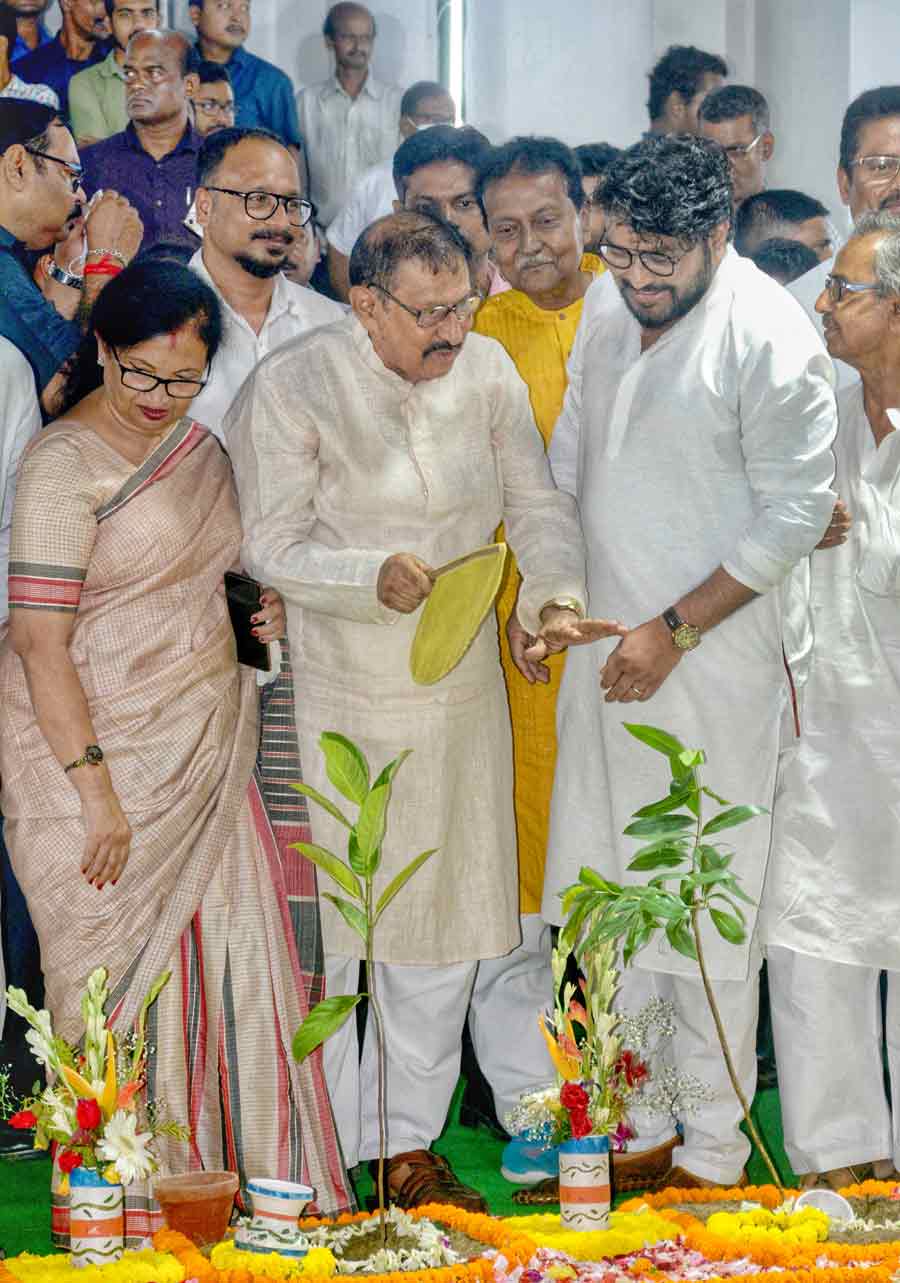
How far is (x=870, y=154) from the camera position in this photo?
4.72 meters

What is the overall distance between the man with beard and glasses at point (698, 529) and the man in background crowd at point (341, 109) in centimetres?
93

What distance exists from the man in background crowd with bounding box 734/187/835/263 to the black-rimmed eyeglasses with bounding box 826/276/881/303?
2.37 ft

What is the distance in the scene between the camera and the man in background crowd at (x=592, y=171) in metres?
4.58

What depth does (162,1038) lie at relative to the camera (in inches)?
147

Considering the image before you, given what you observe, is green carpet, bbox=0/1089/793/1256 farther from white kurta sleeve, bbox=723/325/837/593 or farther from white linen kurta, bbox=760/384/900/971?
white kurta sleeve, bbox=723/325/837/593

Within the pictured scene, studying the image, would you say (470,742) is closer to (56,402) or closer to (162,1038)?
(162,1038)

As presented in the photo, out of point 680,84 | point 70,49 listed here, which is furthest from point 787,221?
point 70,49

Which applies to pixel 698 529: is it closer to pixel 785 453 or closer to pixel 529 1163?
pixel 785 453

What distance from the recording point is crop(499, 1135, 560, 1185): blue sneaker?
4109 millimetres

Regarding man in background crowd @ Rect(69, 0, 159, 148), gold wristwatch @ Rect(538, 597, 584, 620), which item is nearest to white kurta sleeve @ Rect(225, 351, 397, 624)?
gold wristwatch @ Rect(538, 597, 584, 620)

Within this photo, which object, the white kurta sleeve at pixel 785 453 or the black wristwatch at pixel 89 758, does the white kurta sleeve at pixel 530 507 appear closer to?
the white kurta sleeve at pixel 785 453

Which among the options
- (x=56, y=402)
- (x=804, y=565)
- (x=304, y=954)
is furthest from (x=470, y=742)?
(x=56, y=402)

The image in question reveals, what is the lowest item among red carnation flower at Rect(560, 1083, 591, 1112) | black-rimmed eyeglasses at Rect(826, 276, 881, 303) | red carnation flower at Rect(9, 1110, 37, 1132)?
red carnation flower at Rect(560, 1083, 591, 1112)

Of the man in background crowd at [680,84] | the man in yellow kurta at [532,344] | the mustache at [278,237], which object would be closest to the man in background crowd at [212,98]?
the mustache at [278,237]
